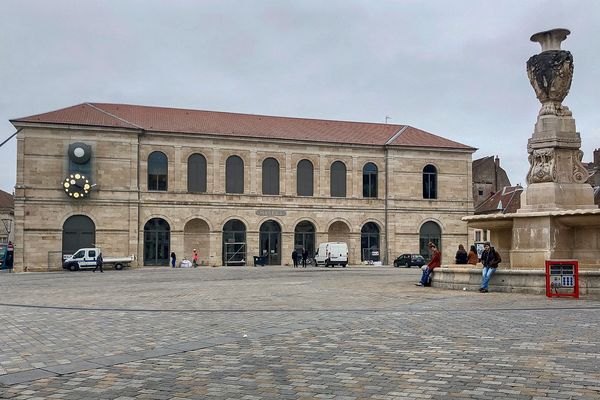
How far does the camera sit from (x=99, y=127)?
4612cm

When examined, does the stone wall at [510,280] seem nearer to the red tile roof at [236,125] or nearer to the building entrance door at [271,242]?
the building entrance door at [271,242]

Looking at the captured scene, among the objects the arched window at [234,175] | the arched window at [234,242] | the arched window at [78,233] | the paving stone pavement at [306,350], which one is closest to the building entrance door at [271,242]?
the arched window at [234,242]

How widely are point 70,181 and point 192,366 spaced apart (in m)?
41.0

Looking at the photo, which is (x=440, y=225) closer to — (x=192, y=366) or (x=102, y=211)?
(x=102, y=211)

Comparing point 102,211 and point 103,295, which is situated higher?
point 102,211

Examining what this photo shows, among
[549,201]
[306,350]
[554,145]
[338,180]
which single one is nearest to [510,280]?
[549,201]

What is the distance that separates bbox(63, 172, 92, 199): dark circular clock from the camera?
45.2m

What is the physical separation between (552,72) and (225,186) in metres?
34.8

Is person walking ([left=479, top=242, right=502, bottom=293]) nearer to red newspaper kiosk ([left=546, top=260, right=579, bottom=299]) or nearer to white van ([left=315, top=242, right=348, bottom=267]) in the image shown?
red newspaper kiosk ([left=546, top=260, right=579, bottom=299])

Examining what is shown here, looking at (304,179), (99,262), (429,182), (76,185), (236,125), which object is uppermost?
(236,125)

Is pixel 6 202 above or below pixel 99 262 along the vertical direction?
above

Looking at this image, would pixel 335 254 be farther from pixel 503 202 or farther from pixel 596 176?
pixel 596 176

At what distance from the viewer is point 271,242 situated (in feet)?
168

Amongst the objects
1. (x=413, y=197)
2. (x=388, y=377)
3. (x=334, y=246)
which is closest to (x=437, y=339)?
(x=388, y=377)
